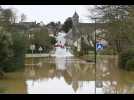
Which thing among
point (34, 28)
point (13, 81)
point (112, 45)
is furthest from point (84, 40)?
point (13, 81)

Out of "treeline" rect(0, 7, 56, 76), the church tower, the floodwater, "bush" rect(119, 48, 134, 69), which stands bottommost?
the floodwater

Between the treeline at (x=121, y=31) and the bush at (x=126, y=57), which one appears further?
the bush at (x=126, y=57)

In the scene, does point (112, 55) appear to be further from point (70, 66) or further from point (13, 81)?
point (13, 81)

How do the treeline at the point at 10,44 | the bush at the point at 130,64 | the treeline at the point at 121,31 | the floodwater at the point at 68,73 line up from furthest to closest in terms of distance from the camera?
the bush at the point at 130,64 → the treeline at the point at 121,31 → the floodwater at the point at 68,73 → the treeline at the point at 10,44

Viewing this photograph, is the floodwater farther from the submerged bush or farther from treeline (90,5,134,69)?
treeline (90,5,134,69)

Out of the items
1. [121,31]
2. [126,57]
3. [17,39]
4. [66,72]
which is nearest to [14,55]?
[17,39]

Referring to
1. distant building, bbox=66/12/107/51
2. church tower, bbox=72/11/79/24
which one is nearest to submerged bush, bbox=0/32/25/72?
distant building, bbox=66/12/107/51

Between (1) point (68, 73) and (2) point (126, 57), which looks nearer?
(1) point (68, 73)

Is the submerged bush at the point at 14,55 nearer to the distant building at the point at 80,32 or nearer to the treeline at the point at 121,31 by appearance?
the distant building at the point at 80,32

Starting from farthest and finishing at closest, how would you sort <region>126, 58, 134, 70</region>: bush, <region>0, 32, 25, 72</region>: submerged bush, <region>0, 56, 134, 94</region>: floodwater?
<region>126, 58, 134, 70</region>: bush, <region>0, 56, 134, 94</region>: floodwater, <region>0, 32, 25, 72</region>: submerged bush

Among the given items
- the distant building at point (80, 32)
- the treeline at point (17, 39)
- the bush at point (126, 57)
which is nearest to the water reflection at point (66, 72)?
the distant building at point (80, 32)

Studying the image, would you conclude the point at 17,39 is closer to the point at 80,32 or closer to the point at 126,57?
the point at 80,32

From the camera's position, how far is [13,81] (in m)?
8.87

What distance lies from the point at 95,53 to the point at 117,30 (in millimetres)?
2984
